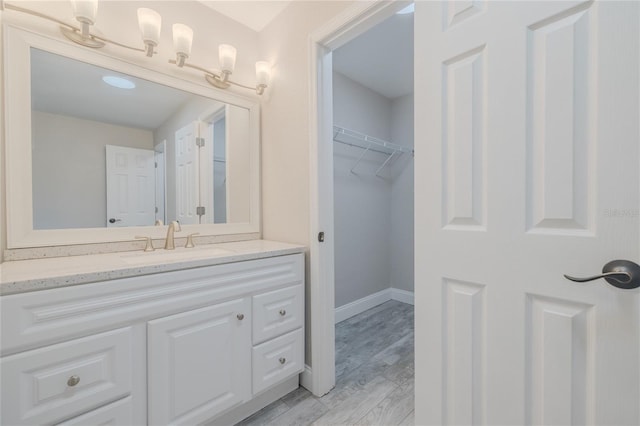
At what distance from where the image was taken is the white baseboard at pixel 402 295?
3082 millimetres

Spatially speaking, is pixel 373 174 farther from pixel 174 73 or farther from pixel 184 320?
pixel 184 320

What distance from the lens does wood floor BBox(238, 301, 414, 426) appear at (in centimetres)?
140

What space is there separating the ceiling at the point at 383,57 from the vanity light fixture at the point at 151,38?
0.88 meters

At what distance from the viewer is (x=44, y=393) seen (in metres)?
0.87

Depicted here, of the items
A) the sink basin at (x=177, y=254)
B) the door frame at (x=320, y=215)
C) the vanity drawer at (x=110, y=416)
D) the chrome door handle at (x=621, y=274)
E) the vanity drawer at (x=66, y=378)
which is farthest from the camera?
the door frame at (x=320, y=215)

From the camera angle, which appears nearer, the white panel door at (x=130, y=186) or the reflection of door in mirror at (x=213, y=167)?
the white panel door at (x=130, y=186)

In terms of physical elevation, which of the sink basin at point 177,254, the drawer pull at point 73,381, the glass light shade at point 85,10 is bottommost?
the drawer pull at point 73,381

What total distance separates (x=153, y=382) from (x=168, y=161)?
1.20m

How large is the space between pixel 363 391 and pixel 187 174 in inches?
68.3

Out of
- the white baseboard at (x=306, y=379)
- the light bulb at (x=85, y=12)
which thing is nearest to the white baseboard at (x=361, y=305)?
the white baseboard at (x=306, y=379)

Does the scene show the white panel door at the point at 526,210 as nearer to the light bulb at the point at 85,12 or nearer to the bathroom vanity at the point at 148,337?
the bathroom vanity at the point at 148,337

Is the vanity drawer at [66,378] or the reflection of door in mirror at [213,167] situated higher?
the reflection of door in mirror at [213,167]

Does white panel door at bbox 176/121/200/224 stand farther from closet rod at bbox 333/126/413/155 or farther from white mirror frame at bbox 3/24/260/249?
closet rod at bbox 333/126/413/155

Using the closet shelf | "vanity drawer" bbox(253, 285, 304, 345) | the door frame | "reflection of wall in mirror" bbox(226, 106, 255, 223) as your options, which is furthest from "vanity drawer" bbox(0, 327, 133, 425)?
the closet shelf
